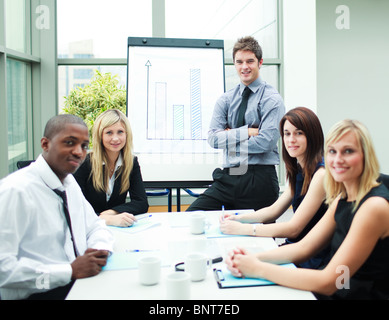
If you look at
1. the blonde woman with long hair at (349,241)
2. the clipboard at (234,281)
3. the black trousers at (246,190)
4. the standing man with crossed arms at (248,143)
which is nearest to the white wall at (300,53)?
the standing man with crossed arms at (248,143)

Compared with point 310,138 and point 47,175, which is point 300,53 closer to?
point 310,138

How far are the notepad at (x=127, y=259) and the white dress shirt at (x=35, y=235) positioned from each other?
0.05 meters

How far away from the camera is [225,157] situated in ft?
9.45

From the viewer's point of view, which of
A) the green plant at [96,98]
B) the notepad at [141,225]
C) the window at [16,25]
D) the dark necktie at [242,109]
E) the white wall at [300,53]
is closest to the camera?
the notepad at [141,225]

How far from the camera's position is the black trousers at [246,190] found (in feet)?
8.93

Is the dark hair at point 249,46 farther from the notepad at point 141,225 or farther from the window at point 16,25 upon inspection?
the window at point 16,25

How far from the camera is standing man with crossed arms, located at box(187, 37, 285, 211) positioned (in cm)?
272

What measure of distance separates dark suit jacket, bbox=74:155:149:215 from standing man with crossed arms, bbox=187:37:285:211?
594mm

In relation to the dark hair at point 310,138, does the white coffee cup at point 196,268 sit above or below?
below

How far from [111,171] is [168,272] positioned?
48.3 inches

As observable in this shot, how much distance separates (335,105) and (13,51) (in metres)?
3.63

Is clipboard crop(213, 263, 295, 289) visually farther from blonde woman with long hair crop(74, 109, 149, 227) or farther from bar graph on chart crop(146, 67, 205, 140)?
bar graph on chart crop(146, 67, 205, 140)

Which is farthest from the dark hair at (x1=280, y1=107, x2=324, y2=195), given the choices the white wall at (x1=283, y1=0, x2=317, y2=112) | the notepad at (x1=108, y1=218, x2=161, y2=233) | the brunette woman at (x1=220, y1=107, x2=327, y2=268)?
the white wall at (x1=283, y1=0, x2=317, y2=112)
